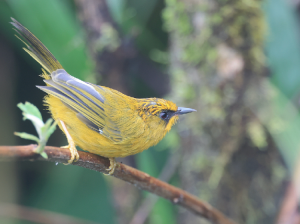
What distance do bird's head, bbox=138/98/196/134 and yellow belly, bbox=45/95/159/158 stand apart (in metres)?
0.08

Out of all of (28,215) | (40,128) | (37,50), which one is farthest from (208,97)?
(40,128)

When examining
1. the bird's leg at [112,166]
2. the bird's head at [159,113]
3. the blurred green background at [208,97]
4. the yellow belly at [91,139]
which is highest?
the blurred green background at [208,97]

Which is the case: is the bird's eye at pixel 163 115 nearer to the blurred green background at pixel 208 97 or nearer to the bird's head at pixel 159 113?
the bird's head at pixel 159 113

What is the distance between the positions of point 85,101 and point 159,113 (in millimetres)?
470

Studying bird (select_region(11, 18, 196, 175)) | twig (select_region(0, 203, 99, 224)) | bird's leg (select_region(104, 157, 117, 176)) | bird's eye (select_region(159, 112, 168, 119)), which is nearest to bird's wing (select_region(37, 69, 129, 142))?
bird (select_region(11, 18, 196, 175))

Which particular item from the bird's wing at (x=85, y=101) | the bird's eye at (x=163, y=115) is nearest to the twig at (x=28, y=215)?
the bird's wing at (x=85, y=101)

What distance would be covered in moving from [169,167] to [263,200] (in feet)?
3.15

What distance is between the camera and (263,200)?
2.70 metres

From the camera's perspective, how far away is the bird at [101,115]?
5.28 ft

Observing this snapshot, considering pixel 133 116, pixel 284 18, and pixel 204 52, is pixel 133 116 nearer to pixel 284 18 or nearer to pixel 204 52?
pixel 204 52

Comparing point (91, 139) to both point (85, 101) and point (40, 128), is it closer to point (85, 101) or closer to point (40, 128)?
point (85, 101)

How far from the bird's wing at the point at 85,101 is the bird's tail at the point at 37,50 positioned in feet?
0.16

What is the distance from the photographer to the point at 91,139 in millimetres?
1623

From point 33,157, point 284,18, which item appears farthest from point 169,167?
point 33,157
